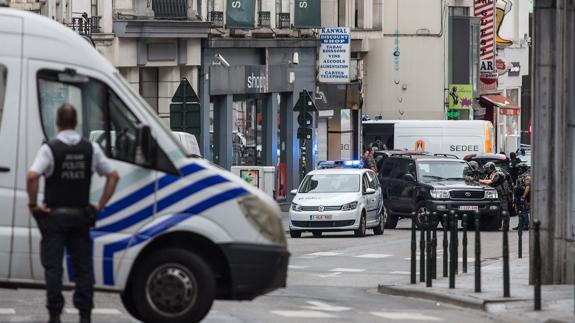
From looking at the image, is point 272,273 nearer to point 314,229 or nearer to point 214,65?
point 314,229

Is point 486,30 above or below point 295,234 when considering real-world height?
above

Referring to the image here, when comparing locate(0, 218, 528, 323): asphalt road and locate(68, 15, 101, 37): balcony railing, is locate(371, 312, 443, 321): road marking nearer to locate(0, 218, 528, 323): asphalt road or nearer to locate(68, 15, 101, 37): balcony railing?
locate(0, 218, 528, 323): asphalt road

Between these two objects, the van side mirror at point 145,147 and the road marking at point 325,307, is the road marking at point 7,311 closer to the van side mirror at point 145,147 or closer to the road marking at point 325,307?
the van side mirror at point 145,147

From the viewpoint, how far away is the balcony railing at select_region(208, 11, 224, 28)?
4878 centimetres

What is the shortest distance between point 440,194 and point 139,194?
26.7 m

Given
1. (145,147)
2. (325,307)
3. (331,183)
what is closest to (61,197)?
(145,147)

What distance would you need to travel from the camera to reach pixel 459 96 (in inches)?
3068

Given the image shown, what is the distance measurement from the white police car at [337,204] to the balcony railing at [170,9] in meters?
8.55

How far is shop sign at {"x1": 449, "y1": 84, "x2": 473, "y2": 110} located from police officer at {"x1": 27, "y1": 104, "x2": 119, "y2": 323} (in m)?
64.9

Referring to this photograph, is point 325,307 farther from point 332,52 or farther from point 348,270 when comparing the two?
point 332,52

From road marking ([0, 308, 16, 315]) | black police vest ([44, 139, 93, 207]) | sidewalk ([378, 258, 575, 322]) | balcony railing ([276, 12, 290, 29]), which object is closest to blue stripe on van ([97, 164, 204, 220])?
black police vest ([44, 139, 93, 207])

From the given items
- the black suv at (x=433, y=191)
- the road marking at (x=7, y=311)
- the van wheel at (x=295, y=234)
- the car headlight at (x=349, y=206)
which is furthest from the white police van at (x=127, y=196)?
the black suv at (x=433, y=191)

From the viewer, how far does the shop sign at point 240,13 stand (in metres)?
49.6

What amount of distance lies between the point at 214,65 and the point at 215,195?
113 feet
